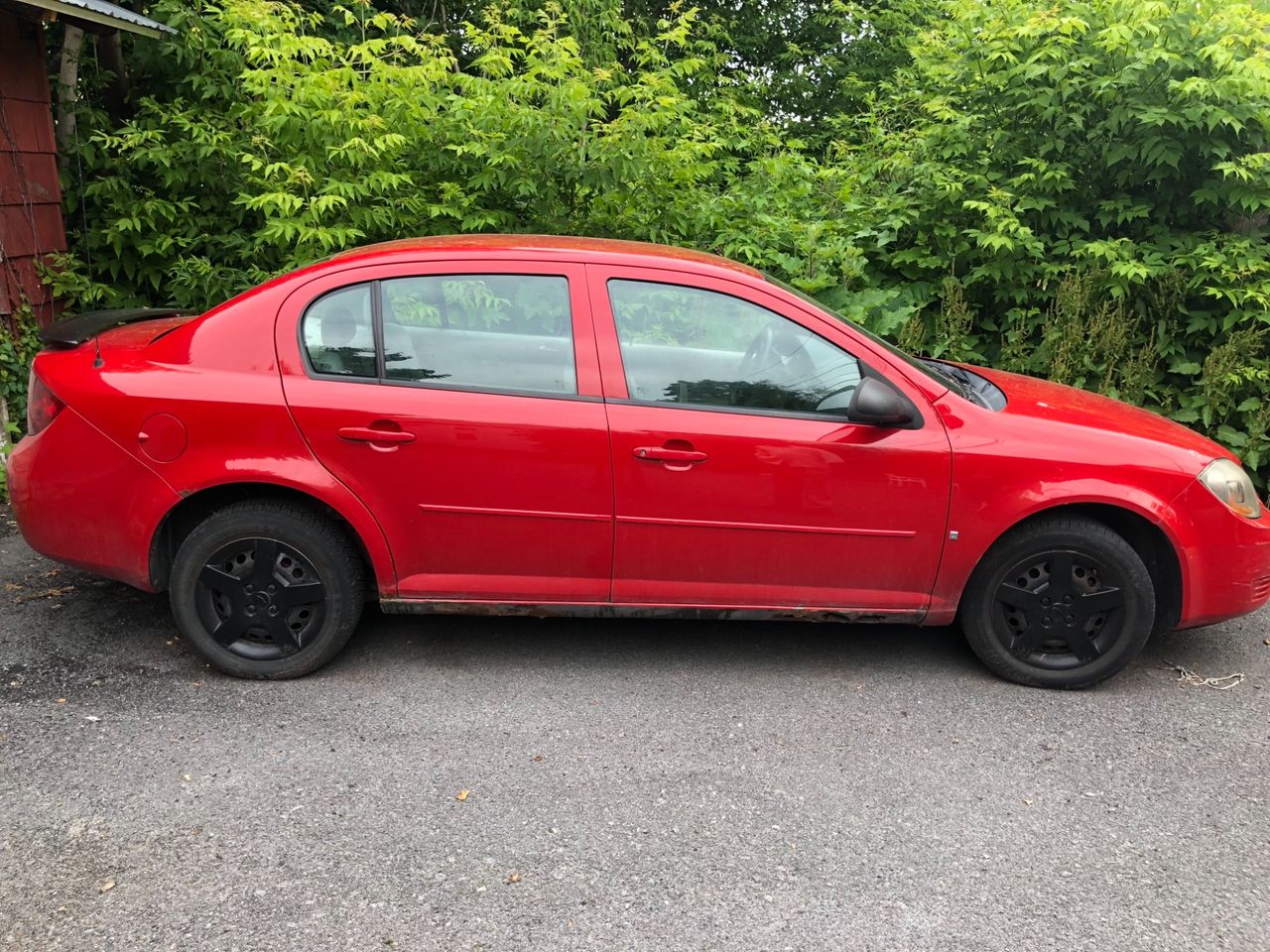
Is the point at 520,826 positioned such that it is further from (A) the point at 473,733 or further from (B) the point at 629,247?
(B) the point at 629,247

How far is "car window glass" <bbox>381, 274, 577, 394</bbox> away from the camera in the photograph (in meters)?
3.47

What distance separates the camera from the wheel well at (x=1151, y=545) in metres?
3.62

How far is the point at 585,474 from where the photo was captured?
3445mm

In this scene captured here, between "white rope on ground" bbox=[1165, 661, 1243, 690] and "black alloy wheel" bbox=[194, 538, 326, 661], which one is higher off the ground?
"black alloy wheel" bbox=[194, 538, 326, 661]

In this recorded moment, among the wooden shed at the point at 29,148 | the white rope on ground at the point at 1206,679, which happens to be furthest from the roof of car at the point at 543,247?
the wooden shed at the point at 29,148

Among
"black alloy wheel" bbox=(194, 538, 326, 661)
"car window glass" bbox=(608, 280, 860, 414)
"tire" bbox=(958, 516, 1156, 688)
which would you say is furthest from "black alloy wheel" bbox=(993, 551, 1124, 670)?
"black alloy wheel" bbox=(194, 538, 326, 661)

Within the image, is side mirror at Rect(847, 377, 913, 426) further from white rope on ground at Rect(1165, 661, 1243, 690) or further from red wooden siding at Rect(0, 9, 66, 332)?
red wooden siding at Rect(0, 9, 66, 332)

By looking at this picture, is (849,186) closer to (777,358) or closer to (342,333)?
(777,358)

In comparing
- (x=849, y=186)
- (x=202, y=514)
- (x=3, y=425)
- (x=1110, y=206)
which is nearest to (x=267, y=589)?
(x=202, y=514)

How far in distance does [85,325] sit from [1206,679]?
483 centimetres

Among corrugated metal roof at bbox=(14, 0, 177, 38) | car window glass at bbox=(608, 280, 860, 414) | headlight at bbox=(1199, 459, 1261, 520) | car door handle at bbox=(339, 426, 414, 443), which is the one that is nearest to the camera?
car door handle at bbox=(339, 426, 414, 443)

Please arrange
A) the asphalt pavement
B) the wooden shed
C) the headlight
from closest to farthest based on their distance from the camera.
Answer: the asphalt pavement < the headlight < the wooden shed

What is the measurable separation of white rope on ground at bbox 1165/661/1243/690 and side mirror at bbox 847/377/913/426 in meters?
1.68

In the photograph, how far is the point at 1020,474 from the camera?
11.5ft
